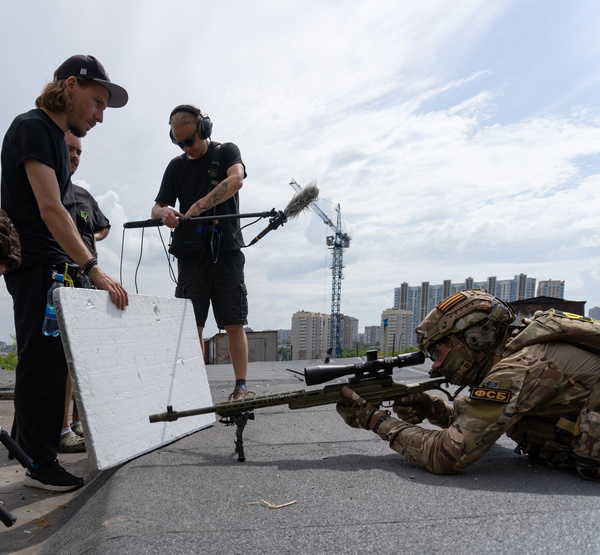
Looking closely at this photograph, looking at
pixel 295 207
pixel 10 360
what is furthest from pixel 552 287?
pixel 295 207

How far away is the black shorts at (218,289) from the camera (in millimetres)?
3762

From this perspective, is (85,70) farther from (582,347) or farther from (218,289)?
(582,347)

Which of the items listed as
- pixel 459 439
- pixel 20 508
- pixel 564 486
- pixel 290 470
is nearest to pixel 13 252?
pixel 20 508

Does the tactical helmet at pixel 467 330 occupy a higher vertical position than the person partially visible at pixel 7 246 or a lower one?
lower

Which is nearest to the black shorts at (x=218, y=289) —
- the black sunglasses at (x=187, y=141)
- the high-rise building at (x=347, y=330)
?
the black sunglasses at (x=187, y=141)

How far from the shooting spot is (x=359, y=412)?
2.64 metres

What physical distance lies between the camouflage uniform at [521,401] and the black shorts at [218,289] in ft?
6.42

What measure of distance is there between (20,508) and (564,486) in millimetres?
2621

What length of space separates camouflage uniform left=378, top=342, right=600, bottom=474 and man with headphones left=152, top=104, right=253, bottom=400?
1854 millimetres

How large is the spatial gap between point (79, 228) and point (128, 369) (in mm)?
1359

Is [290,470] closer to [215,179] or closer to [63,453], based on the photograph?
[63,453]

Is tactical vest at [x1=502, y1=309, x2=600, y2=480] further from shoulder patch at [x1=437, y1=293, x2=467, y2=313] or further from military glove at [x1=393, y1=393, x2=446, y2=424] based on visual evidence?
military glove at [x1=393, y1=393, x2=446, y2=424]

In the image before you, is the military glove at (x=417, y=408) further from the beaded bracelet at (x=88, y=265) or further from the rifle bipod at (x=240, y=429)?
the beaded bracelet at (x=88, y=265)

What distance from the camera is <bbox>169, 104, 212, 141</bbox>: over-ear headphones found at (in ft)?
12.2
